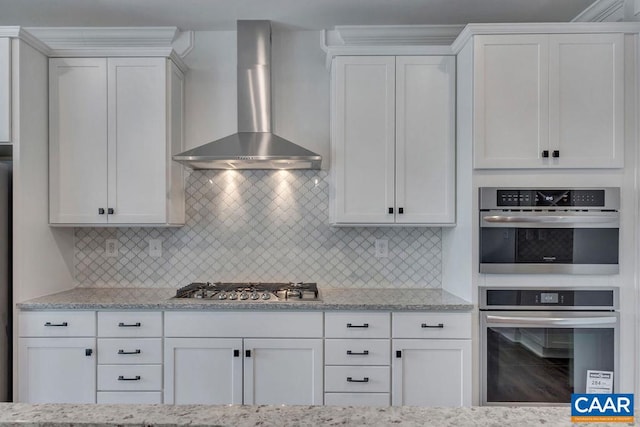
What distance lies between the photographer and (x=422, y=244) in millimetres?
3074

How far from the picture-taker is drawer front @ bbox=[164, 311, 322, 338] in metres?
2.45

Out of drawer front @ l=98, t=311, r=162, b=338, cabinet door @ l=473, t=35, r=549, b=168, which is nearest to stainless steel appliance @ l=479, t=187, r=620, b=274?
cabinet door @ l=473, t=35, r=549, b=168

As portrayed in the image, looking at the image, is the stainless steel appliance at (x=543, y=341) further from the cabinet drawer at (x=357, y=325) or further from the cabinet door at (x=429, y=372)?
the cabinet drawer at (x=357, y=325)

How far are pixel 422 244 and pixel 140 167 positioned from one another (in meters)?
1.95

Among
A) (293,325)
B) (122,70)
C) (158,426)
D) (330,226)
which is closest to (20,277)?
(122,70)

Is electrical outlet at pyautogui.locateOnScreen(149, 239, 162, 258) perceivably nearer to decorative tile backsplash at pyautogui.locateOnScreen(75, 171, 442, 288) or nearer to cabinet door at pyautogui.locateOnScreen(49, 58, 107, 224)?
decorative tile backsplash at pyautogui.locateOnScreen(75, 171, 442, 288)

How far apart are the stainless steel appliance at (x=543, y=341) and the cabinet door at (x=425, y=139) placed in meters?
0.61

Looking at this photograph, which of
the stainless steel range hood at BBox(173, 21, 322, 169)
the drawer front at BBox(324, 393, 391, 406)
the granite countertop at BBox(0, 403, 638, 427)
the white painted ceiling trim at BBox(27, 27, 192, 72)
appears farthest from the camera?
the white painted ceiling trim at BBox(27, 27, 192, 72)

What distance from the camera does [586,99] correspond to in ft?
7.77

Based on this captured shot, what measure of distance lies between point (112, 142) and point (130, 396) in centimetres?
153

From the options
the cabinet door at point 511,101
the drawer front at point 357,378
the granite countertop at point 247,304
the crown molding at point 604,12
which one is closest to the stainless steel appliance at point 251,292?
the granite countertop at point 247,304

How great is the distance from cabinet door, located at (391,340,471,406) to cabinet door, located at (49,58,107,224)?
202cm

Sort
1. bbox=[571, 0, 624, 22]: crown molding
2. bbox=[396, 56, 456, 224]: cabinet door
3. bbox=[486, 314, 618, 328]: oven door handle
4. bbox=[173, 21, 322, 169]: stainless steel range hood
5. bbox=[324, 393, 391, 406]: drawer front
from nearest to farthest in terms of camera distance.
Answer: bbox=[486, 314, 618, 328]: oven door handle
bbox=[324, 393, 391, 406]: drawer front
bbox=[571, 0, 624, 22]: crown molding
bbox=[396, 56, 456, 224]: cabinet door
bbox=[173, 21, 322, 169]: stainless steel range hood

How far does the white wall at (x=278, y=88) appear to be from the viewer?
308 cm
